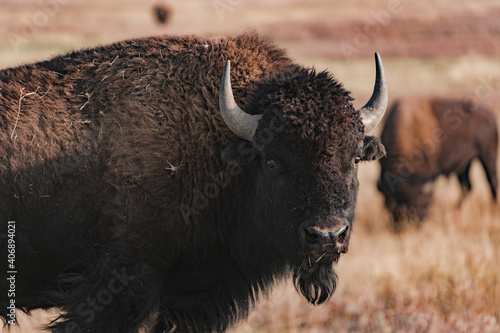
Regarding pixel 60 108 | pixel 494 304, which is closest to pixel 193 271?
pixel 60 108

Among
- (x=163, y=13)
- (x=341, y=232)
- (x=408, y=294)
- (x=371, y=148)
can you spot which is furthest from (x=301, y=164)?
(x=163, y=13)

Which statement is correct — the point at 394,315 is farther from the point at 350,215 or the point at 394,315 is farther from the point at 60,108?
the point at 60,108

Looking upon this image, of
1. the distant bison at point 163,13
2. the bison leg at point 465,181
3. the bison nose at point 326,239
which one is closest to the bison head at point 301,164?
the bison nose at point 326,239

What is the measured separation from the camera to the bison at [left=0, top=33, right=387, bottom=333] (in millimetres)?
4883

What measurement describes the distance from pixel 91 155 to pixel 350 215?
1966mm

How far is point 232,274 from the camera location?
5.34 metres

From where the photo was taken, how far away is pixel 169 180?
16.4 ft

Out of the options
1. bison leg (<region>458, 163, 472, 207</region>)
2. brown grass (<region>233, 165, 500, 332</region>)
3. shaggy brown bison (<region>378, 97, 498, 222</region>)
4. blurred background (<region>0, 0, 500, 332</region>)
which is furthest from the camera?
bison leg (<region>458, 163, 472, 207</region>)

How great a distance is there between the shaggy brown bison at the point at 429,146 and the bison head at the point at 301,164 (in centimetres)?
820

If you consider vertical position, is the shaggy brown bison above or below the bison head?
below

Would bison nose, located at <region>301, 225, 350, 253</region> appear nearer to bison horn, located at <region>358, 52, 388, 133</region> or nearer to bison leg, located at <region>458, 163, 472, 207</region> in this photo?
bison horn, located at <region>358, 52, 388, 133</region>

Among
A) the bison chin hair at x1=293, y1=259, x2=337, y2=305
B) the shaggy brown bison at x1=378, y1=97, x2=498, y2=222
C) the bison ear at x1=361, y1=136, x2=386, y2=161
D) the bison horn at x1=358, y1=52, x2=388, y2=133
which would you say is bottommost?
the shaggy brown bison at x1=378, y1=97, x2=498, y2=222

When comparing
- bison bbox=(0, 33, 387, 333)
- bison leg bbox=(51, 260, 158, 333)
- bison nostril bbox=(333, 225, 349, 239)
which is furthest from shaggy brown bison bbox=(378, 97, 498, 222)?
bison leg bbox=(51, 260, 158, 333)

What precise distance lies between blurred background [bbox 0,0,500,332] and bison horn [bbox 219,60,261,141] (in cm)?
124
